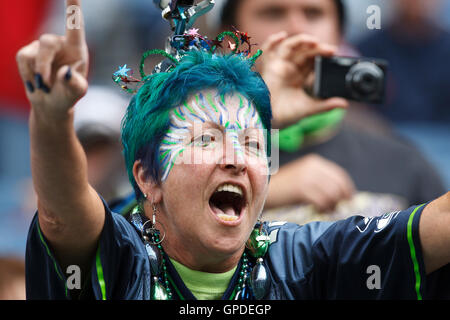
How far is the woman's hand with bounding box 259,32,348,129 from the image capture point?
10.7 ft

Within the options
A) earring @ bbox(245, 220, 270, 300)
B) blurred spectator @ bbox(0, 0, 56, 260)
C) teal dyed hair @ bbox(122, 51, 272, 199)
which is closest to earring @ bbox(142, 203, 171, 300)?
teal dyed hair @ bbox(122, 51, 272, 199)

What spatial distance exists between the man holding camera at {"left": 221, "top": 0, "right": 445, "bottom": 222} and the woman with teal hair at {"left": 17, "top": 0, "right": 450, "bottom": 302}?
1303mm

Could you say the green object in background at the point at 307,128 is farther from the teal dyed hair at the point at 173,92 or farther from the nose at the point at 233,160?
the nose at the point at 233,160

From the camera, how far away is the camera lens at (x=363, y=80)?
3373 mm

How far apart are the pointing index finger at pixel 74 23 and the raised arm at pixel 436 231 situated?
3.38 feet

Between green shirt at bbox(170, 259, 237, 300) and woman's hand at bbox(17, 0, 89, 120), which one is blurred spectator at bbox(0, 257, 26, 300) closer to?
green shirt at bbox(170, 259, 237, 300)

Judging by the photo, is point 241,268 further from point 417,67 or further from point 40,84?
point 417,67

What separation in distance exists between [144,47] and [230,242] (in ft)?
9.48

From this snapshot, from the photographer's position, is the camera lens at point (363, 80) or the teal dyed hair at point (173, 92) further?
the camera lens at point (363, 80)

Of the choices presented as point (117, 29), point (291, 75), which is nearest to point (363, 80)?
point (291, 75)

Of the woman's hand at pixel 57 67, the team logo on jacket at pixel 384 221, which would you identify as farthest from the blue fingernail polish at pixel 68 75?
the team logo on jacket at pixel 384 221

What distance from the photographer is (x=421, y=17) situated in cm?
452

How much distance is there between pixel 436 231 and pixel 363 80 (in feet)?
4.37

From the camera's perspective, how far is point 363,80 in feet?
11.1
